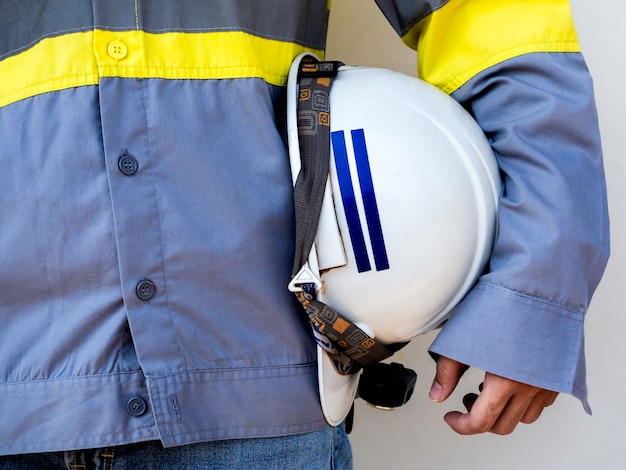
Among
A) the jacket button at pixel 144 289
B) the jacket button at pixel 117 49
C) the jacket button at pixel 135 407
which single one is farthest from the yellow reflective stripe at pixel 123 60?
the jacket button at pixel 135 407

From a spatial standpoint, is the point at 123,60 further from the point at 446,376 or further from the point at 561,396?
the point at 561,396

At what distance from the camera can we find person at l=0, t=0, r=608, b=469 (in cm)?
92

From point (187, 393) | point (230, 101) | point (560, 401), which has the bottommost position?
point (560, 401)

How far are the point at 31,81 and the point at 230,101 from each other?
24cm

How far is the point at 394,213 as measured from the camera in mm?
997

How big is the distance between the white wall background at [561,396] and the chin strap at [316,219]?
0.64 metres

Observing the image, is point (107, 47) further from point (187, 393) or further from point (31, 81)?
point (187, 393)

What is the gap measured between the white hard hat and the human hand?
0.08m

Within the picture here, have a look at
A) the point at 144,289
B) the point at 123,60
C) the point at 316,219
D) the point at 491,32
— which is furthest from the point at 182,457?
the point at 491,32

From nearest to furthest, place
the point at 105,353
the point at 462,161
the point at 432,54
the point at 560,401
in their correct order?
the point at 105,353
the point at 462,161
the point at 432,54
the point at 560,401

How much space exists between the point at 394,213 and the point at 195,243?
251 mm

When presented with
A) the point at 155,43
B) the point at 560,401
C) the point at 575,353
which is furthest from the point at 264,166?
the point at 560,401

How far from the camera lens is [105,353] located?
91 cm

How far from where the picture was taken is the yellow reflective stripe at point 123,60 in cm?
94
